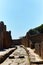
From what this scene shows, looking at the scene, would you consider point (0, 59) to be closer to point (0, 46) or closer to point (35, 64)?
point (35, 64)

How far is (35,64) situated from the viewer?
6.66 metres

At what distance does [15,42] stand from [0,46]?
40.3 meters

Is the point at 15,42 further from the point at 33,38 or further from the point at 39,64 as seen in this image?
the point at 39,64

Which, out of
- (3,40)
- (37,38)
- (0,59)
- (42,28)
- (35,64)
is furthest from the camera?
(42,28)

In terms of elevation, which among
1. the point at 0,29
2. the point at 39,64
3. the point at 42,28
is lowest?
the point at 39,64

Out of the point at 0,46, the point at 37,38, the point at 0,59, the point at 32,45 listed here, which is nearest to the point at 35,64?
the point at 0,59

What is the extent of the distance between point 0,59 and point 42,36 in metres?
23.4

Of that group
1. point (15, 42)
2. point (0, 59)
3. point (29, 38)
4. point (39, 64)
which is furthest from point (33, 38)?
point (15, 42)

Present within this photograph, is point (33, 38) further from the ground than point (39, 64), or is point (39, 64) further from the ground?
point (33, 38)

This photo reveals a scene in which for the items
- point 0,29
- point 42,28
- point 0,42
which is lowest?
point 0,42

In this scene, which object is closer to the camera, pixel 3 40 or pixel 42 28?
pixel 3 40

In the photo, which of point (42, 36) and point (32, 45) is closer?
point (32, 45)

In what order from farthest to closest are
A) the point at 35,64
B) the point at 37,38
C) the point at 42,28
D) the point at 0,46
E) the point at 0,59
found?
the point at 42,28 < the point at 37,38 < the point at 0,46 < the point at 0,59 < the point at 35,64

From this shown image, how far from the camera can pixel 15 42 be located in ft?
229
